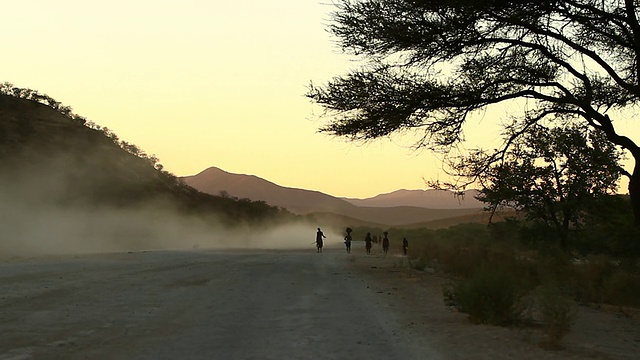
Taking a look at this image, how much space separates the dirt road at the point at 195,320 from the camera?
807 centimetres

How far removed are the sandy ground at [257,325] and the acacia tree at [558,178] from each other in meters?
7.28

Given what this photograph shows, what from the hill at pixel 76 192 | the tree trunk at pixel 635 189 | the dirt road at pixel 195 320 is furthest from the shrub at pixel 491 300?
the hill at pixel 76 192

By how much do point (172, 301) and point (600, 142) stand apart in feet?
57.6

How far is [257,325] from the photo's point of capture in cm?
1002

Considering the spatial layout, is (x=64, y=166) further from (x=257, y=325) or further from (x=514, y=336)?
(x=514, y=336)

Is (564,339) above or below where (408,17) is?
below

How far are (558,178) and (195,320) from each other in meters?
20.9

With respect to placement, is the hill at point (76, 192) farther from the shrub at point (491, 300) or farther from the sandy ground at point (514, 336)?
the shrub at point (491, 300)

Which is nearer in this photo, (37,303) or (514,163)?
(37,303)

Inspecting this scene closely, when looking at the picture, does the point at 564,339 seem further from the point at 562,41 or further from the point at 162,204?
the point at 162,204

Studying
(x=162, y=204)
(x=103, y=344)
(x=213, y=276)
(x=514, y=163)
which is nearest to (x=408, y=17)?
(x=514, y=163)

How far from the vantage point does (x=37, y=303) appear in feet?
40.2

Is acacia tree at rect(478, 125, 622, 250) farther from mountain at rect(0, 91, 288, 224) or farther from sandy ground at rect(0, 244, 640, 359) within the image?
mountain at rect(0, 91, 288, 224)

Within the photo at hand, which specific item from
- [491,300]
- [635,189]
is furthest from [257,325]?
[635,189]
